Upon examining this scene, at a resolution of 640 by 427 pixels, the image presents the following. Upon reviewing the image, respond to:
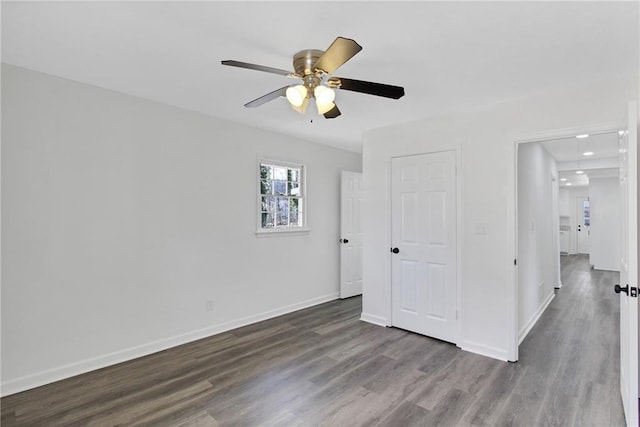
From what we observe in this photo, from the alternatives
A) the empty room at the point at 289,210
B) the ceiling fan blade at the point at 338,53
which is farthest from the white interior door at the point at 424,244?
the ceiling fan blade at the point at 338,53

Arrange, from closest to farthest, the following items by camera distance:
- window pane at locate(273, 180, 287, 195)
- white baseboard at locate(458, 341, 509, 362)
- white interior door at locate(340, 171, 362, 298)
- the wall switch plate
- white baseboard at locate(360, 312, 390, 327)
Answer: white baseboard at locate(458, 341, 509, 362) → the wall switch plate → white baseboard at locate(360, 312, 390, 327) → window pane at locate(273, 180, 287, 195) → white interior door at locate(340, 171, 362, 298)

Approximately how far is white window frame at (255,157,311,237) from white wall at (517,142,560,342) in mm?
2703

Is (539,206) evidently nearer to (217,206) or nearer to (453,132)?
(453,132)

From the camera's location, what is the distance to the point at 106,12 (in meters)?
1.80

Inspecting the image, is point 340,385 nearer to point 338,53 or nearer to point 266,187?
point 338,53

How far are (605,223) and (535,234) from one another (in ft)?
18.3

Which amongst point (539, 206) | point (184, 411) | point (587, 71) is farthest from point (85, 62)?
point (539, 206)

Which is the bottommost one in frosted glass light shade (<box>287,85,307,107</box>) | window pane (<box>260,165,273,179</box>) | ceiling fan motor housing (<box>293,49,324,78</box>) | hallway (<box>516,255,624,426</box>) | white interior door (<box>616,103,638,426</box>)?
hallway (<box>516,255,624,426</box>)

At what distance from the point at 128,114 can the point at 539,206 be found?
525 centimetres

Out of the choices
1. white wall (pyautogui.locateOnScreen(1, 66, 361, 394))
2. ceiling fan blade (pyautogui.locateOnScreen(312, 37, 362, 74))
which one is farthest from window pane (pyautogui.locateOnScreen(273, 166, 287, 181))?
ceiling fan blade (pyautogui.locateOnScreen(312, 37, 362, 74))

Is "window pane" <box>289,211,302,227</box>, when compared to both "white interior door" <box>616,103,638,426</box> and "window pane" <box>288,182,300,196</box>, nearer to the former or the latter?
"window pane" <box>288,182,300,196</box>

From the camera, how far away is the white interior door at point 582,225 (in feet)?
35.1

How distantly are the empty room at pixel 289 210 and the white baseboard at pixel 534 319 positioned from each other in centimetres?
5

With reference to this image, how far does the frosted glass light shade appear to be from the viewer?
2.07 m
